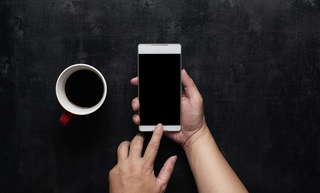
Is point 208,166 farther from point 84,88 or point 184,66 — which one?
point 84,88

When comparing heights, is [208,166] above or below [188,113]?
below

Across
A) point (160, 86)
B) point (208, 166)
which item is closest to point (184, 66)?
point (160, 86)

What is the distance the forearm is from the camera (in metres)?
0.72

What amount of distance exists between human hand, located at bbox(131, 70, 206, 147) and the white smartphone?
0.10 feet

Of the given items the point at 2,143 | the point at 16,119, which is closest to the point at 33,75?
the point at 16,119

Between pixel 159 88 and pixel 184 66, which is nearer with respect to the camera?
pixel 159 88

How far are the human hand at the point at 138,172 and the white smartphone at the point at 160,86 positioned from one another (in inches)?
1.8

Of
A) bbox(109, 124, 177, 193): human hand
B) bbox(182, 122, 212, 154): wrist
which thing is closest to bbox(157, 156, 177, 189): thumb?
bbox(109, 124, 177, 193): human hand

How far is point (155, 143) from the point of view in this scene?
68 cm

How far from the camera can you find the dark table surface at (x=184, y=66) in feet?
2.68

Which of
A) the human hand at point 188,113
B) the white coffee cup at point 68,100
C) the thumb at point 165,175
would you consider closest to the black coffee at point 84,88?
the white coffee cup at point 68,100

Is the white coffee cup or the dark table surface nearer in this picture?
the white coffee cup

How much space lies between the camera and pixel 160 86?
723 millimetres

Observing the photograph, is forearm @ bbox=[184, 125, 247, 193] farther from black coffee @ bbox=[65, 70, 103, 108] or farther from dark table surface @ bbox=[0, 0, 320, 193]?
black coffee @ bbox=[65, 70, 103, 108]
